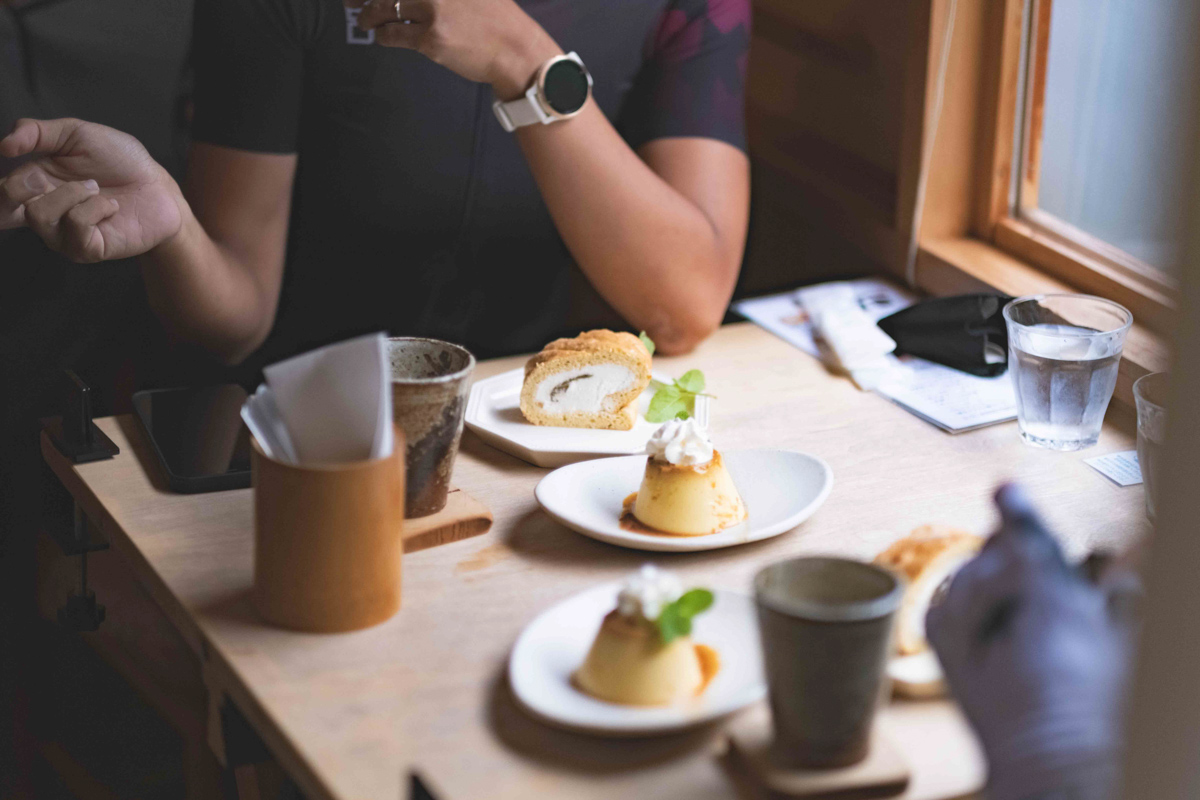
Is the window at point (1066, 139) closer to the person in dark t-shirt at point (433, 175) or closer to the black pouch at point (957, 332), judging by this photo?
the black pouch at point (957, 332)

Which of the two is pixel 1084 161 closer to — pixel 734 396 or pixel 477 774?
pixel 734 396

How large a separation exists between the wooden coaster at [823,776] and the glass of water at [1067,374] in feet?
1.90

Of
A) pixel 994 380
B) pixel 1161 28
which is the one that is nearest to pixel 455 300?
pixel 994 380

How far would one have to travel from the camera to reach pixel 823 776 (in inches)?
26.0

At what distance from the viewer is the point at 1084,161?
5.31 ft

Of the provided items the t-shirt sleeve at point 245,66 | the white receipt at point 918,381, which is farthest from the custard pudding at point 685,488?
the t-shirt sleeve at point 245,66

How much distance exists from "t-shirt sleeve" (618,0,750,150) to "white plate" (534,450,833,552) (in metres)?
0.65

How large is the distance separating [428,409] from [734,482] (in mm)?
302

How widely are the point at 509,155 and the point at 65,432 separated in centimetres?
77

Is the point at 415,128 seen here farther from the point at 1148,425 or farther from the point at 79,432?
the point at 1148,425

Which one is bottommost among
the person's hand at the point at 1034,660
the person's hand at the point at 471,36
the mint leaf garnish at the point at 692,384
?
the mint leaf garnish at the point at 692,384

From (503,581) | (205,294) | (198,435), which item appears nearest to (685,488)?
(503,581)

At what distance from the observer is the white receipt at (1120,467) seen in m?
1.08

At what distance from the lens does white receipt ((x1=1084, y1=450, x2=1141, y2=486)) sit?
A: 1.08 metres
